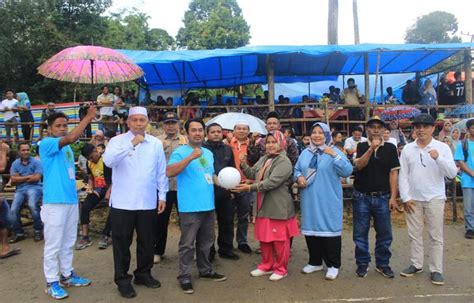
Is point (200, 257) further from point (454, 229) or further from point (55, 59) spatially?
point (454, 229)

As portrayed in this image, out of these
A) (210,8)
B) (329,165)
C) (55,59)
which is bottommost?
(329,165)

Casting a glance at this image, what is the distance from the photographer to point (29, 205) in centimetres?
609

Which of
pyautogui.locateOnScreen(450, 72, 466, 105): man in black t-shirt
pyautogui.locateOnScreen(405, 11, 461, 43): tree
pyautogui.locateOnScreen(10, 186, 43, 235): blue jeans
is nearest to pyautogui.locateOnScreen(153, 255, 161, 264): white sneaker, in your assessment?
pyautogui.locateOnScreen(10, 186, 43, 235): blue jeans

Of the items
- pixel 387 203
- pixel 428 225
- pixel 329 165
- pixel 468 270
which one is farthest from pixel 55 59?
pixel 468 270

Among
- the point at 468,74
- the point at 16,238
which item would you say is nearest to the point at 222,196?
the point at 16,238

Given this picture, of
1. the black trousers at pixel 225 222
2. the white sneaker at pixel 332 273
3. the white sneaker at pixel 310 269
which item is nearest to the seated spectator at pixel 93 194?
the black trousers at pixel 225 222

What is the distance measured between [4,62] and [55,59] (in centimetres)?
1264

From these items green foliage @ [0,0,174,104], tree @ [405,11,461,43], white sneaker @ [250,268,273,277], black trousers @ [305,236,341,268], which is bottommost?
white sneaker @ [250,268,273,277]

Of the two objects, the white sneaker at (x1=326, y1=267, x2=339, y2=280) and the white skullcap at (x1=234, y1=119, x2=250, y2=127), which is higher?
the white skullcap at (x1=234, y1=119, x2=250, y2=127)

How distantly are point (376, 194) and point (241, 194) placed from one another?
1.76 m

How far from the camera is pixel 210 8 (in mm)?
32469

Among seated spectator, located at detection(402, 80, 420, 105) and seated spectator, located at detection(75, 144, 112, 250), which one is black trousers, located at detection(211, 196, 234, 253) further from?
seated spectator, located at detection(402, 80, 420, 105)

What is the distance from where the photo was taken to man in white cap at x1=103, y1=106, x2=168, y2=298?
3.98 metres

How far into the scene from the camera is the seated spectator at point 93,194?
5824mm
